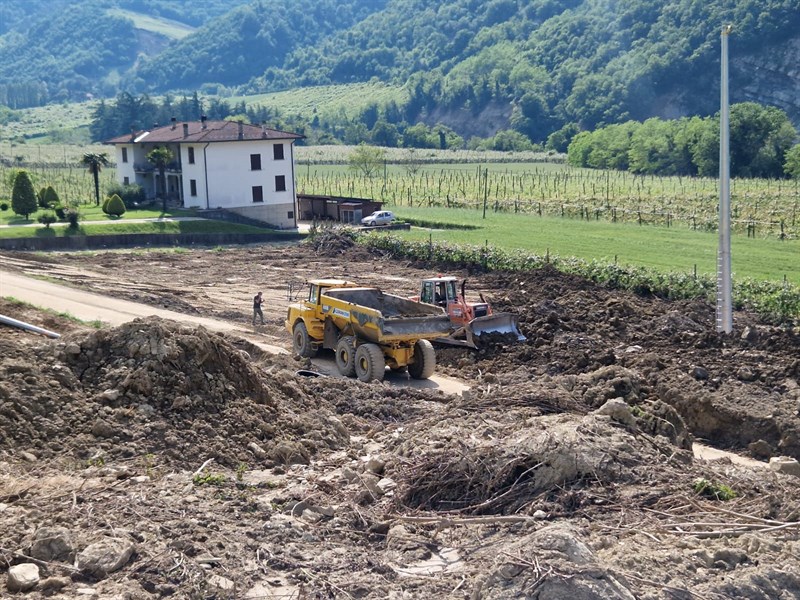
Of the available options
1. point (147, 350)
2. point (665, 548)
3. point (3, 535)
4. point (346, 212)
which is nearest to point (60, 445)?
point (147, 350)

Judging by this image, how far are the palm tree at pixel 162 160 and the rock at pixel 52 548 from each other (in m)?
49.1

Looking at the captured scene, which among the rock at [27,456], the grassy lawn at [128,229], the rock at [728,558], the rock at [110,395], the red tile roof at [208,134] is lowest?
the rock at [728,558]

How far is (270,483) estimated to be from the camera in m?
14.8

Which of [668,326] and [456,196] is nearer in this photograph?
[668,326]

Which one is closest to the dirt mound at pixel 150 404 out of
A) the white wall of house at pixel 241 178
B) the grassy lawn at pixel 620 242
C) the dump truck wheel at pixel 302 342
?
the dump truck wheel at pixel 302 342

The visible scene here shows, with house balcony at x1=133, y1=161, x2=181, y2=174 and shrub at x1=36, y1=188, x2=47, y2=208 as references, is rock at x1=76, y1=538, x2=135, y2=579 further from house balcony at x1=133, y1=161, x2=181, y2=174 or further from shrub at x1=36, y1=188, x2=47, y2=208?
house balcony at x1=133, y1=161, x2=181, y2=174

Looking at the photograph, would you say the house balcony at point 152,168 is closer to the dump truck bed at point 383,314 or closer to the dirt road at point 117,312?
the dirt road at point 117,312

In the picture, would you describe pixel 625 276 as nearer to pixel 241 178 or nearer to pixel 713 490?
pixel 713 490

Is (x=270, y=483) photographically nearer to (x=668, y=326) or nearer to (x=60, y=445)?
(x=60, y=445)

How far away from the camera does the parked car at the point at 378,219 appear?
5688 centimetres

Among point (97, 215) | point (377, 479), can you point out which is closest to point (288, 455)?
point (377, 479)

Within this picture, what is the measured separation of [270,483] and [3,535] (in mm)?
3835

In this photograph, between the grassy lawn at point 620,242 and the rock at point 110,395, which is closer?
the rock at point 110,395

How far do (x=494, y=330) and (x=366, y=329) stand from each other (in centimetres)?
441
